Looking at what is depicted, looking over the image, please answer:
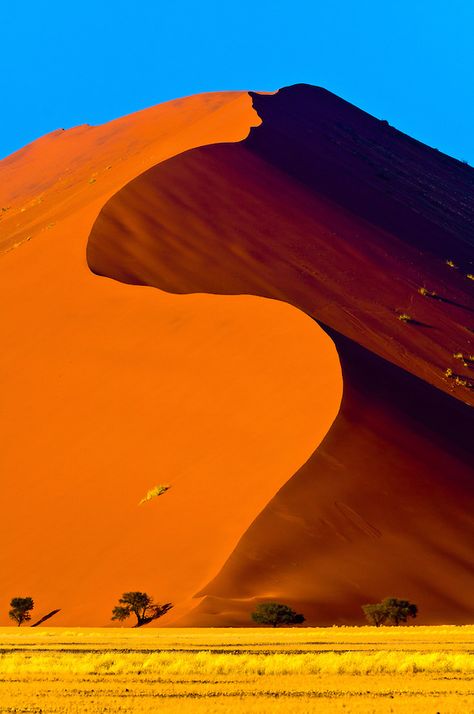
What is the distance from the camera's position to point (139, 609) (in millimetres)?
20250

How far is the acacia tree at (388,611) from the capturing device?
20.4 meters

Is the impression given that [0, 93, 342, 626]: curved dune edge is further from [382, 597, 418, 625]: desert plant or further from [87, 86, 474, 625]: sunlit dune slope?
[382, 597, 418, 625]: desert plant

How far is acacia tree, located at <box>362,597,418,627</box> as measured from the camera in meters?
20.4

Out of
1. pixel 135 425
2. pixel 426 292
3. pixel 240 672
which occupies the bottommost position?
pixel 240 672

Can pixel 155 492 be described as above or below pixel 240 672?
above

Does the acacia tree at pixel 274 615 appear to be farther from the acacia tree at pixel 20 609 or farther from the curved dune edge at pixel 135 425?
the acacia tree at pixel 20 609

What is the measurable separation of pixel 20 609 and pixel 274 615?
4596 mm

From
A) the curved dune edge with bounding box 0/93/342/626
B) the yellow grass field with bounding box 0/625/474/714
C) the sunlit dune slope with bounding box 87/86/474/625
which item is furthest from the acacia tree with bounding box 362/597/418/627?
the curved dune edge with bounding box 0/93/342/626

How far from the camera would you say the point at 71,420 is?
2761 cm

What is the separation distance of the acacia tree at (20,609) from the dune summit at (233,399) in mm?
580

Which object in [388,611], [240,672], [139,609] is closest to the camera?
[240,672]

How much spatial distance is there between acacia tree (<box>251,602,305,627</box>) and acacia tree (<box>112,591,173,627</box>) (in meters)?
1.58

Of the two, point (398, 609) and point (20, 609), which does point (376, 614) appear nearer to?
point (398, 609)

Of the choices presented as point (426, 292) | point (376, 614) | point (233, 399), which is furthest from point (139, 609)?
point (426, 292)
